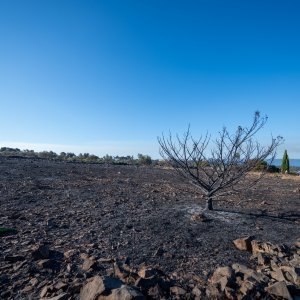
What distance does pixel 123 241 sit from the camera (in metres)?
6.07

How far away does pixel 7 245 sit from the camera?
548 cm

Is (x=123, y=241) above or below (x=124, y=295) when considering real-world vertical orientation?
above

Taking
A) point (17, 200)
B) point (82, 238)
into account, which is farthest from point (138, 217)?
point (17, 200)

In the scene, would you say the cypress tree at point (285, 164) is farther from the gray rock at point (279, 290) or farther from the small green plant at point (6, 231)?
the small green plant at point (6, 231)

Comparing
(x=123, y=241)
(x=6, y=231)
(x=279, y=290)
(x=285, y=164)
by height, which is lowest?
(x=279, y=290)

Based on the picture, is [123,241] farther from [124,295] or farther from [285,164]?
[285,164]

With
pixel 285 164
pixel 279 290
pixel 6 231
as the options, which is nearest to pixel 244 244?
pixel 279 290

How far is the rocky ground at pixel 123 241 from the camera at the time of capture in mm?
4184

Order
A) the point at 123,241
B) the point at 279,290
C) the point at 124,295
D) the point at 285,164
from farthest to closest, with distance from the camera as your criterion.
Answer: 1. the point at 285,164
2. the point at 123,241
3. the point at 279,290
4. the point at 124,295

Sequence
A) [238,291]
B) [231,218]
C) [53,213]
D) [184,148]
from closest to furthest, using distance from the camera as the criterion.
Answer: [238,291] < [53,213] < [231,218] < [184,148]

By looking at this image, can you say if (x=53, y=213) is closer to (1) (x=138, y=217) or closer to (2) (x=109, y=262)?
(1) (x=138, y=217)

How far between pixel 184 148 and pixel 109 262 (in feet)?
15.5

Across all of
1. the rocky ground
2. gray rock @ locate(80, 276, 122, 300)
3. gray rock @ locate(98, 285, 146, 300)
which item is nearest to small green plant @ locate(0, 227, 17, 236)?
the rocky ground

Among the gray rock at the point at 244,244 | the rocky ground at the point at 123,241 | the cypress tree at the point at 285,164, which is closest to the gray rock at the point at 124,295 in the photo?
the rocky ground at the point at 123,241
